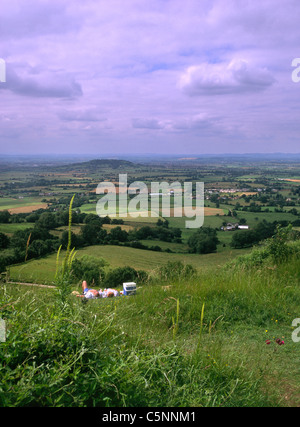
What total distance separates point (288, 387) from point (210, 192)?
61469mm

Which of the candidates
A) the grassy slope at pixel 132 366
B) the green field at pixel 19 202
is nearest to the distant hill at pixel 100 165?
the green field at pixel 19 202

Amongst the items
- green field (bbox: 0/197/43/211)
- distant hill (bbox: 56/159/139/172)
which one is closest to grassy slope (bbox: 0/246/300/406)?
green field (bbox: 0/197/43/211)

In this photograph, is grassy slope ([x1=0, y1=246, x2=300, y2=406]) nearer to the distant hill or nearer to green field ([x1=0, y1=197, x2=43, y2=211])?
green field ([x1=0, y1=197, x2=43, y2=211])

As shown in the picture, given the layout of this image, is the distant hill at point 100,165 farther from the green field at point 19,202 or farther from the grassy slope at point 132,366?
the grassy slope at point 132,366

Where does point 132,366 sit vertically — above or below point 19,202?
above

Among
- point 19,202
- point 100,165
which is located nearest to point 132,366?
point 19,202

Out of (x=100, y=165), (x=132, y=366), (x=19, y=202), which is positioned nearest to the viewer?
(x=132, y=366)

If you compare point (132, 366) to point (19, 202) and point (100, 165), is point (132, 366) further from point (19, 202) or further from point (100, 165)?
point (100, 165)

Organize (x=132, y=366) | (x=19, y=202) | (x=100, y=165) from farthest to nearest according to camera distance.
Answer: (x=100, y=165), (x=19, y=202), (x=132, y=366)

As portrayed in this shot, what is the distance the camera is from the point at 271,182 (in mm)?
74188

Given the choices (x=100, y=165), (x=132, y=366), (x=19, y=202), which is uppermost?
(x=100, y=165)

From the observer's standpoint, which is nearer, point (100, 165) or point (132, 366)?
point (132, 366)

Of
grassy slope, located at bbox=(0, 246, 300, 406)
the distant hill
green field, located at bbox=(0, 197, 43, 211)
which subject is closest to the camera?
grassy slope, located at bbox=(0, 246, 300, 406)
